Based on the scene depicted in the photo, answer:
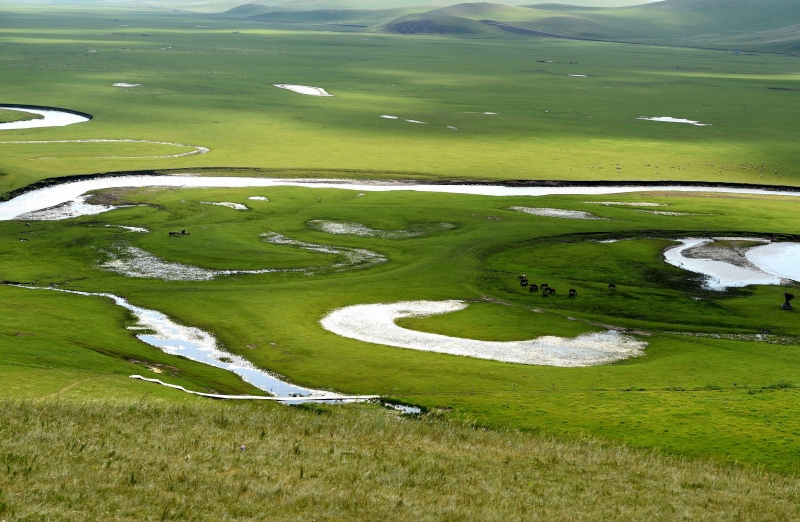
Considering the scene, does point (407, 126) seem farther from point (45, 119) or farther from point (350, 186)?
point (45, 119)

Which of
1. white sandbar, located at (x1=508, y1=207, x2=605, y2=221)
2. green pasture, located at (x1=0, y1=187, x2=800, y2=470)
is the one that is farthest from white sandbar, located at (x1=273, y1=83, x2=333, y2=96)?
white sandbar, located at (x1=508, y1=207, x2=605, y2=221)

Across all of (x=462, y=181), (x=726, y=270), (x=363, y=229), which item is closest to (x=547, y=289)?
(x=726, y=270)

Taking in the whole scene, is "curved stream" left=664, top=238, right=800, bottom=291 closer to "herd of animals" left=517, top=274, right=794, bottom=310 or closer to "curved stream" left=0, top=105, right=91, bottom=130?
"herd of animals" left=517, top=274, right=794, bottom=310

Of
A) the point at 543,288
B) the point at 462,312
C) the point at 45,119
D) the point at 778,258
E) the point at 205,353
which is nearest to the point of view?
the point at 205,353

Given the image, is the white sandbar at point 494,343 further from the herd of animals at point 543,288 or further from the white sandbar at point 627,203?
the white sandbar at point 627,203

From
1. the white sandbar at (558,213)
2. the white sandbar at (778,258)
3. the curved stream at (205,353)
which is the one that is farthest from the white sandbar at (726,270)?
the curved stream at (205,353)

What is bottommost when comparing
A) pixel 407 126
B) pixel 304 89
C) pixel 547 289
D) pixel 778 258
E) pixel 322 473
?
pixel 547 289

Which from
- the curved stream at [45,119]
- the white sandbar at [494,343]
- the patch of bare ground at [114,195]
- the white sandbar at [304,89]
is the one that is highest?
the white sandbar at [304,89]

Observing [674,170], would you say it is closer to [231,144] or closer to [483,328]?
[231,144]
